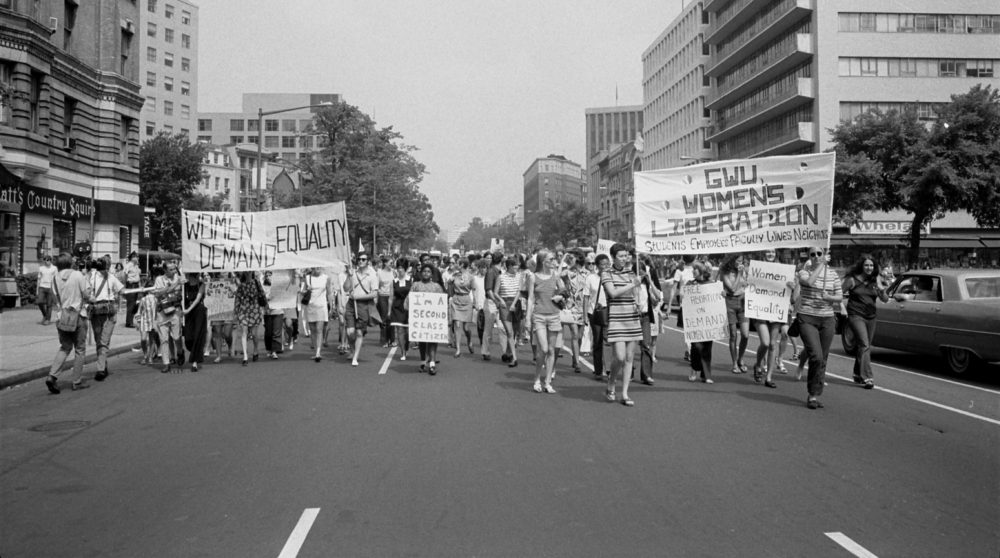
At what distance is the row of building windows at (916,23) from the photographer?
50156 millimetres

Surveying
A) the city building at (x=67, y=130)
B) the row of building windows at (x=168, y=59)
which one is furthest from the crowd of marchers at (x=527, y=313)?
the row of building windows at (x=168, y=59)

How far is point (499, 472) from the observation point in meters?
5.97

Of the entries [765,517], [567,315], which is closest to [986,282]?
[567,315]

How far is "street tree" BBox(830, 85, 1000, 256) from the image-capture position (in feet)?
110

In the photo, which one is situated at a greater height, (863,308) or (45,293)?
(45,293)

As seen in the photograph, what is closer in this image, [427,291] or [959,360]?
[959,360]

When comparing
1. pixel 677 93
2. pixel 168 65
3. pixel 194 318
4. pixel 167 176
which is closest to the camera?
pixel 194 318

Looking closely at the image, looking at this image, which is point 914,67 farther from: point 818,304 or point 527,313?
point 527,313

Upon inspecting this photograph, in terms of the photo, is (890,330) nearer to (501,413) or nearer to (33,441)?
(501,413)

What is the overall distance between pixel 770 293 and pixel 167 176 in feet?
176

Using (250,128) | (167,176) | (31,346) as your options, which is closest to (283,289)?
(31,346)

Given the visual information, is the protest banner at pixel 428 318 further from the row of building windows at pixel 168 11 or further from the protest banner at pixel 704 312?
the row of building windows at pixel 168 11

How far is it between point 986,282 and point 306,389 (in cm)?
1031

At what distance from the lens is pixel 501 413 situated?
845cm
